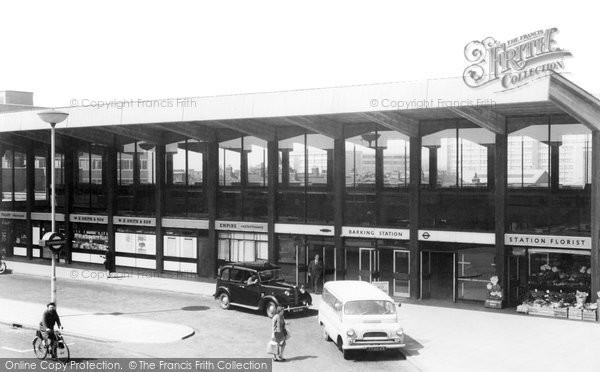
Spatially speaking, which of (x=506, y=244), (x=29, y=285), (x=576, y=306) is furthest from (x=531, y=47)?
(x=29, y=285)

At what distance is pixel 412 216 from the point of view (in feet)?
87.2

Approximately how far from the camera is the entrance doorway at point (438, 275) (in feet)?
86.6

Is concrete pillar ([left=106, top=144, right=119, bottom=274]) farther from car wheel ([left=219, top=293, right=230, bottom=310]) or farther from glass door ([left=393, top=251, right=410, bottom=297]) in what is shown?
glass door ([left=393, top=251, right=410, bottom=297])

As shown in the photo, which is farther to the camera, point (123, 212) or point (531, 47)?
point (123, 212)

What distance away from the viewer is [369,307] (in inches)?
728

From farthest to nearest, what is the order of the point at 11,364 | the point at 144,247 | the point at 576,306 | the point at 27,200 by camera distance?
the point at 27,200
the point at 144,247
the point at 576,306
the point at 11,364

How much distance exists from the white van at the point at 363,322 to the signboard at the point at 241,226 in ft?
36.8

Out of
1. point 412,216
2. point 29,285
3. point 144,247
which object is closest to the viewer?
point 412,216

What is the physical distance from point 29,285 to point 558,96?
2463 centimetres

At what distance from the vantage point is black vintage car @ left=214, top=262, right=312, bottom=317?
2327 cm

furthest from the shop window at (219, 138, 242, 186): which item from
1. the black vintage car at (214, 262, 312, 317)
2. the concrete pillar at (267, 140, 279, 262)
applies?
the black vintage car at (214, 262, 312, 317)

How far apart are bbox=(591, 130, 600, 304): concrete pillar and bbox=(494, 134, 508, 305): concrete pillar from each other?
122 inches

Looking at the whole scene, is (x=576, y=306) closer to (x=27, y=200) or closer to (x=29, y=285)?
(x=29, y=285)

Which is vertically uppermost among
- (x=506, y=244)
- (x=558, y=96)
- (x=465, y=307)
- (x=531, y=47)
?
(x=531, y=47)
